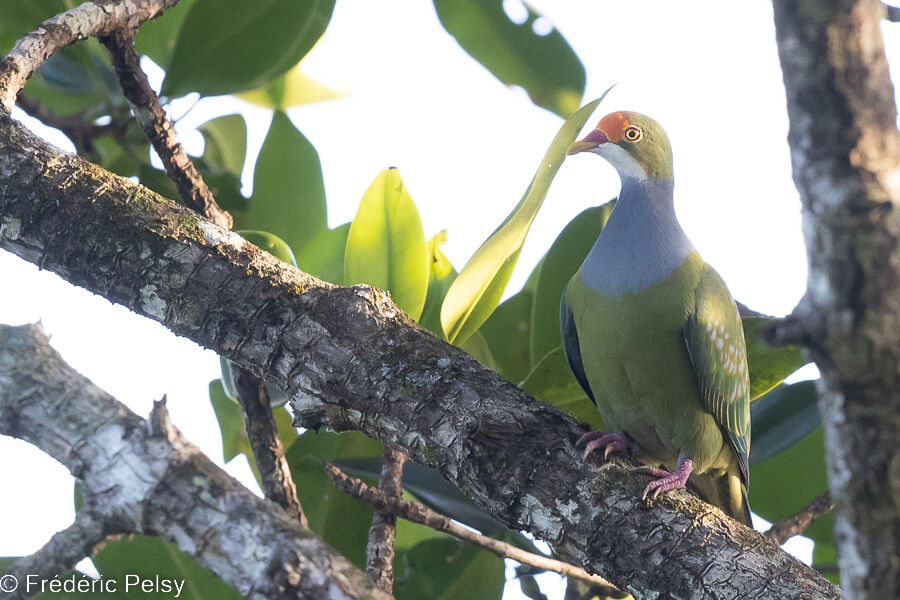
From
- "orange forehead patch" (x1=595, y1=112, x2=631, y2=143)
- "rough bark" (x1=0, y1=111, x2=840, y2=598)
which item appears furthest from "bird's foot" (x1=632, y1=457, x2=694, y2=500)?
"orange forehead patch" (x1=595, y1=112, x2=631, y2=143)

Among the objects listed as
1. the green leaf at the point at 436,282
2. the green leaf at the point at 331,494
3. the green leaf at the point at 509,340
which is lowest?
the green leaf at the point at 331,494

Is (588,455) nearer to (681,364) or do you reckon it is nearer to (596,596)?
(681,364)

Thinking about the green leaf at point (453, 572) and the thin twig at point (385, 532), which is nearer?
the thin twig at point (385, 532)

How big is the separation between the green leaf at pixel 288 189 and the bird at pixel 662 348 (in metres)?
0.71

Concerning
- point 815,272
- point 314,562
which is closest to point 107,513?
point 314,562

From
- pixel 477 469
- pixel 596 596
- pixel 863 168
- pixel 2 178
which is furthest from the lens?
pixel 596 596

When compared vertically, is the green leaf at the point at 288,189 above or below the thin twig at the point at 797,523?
above

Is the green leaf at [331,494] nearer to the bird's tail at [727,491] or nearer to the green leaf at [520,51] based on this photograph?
the bird's tail at [727,491]

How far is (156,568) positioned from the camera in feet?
5.09

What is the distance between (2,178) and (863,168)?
1289 mm

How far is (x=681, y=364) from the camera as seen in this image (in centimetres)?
147

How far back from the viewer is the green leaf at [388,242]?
1605mm

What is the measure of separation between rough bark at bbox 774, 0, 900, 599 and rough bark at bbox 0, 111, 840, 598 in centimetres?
47

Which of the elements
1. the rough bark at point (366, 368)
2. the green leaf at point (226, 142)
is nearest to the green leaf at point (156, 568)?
the rough bark at point (366, 368)
